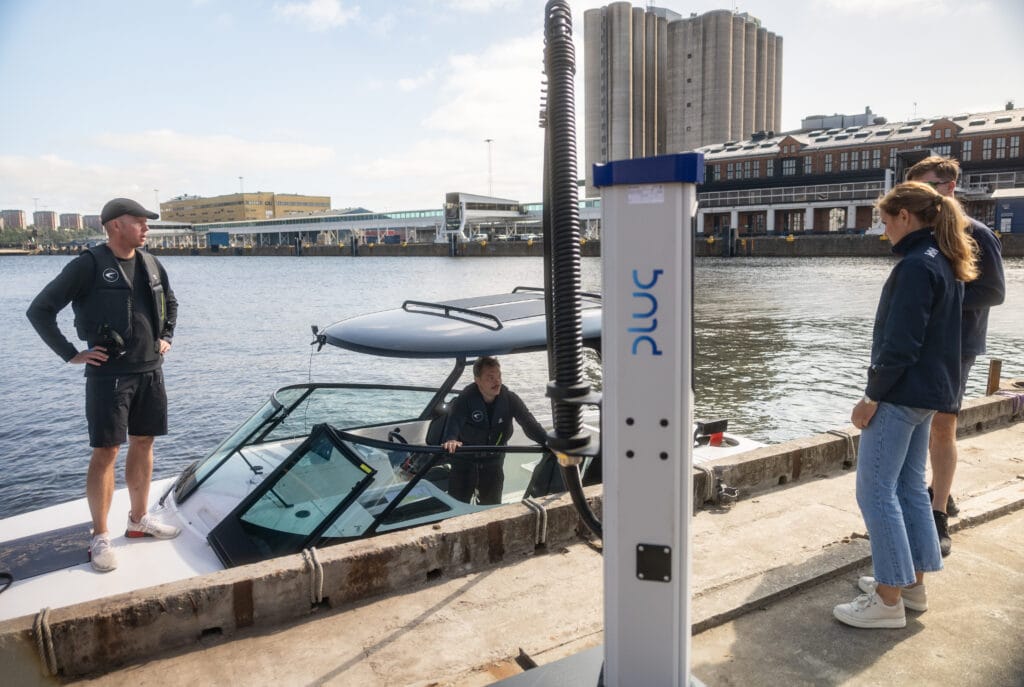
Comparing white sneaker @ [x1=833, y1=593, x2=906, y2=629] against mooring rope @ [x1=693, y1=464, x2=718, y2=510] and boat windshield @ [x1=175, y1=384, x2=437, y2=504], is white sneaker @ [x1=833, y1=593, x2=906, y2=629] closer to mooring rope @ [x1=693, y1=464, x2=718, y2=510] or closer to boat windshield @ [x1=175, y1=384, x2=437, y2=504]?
mooring rope @ [x1=693, y1=464, x2=718, y2=510]

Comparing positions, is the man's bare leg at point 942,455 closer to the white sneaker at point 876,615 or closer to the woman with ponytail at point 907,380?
the woman with ponytail at point 907,380

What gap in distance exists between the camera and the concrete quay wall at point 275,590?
11.8ft

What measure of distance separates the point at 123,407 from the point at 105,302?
67 centimetres

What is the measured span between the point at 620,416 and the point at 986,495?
4.28 m

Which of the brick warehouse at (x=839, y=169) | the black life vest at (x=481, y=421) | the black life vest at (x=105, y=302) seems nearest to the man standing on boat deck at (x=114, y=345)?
the black life vest at (x=105, y=302)

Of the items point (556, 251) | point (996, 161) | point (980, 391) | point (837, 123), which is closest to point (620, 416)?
point (556, 251)

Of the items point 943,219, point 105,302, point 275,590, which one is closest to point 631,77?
point 943,219

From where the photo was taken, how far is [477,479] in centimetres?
534

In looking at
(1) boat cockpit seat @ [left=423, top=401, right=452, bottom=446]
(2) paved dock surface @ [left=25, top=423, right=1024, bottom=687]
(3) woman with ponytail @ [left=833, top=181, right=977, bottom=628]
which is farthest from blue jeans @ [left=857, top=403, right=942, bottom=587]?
(1) boat cockpit seat @ [left=423, top=401, right=452, bottom=446]

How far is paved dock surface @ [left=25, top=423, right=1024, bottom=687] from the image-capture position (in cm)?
345

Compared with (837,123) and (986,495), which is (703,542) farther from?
(837,123)

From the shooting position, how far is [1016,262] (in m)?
59.6

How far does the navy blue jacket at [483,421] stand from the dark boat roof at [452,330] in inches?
20.5

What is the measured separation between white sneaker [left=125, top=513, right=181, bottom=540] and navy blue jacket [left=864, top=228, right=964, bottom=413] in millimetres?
4397
